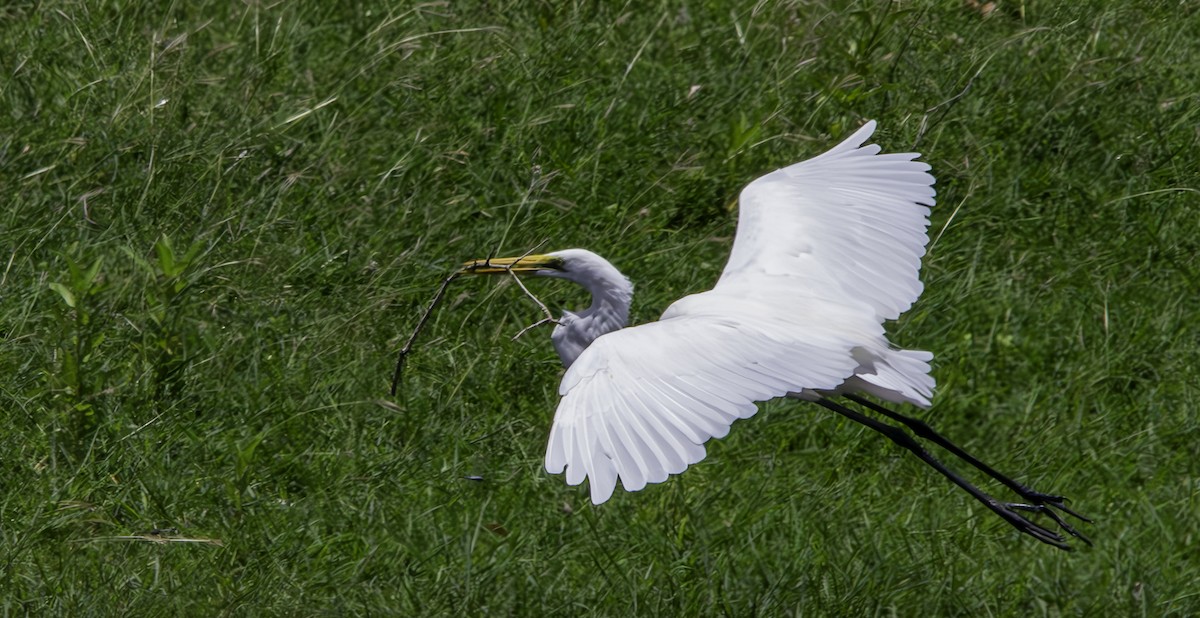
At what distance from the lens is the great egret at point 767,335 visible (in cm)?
323

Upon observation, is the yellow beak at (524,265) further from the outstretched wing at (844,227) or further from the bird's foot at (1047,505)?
the bird's foot at (1047,505)

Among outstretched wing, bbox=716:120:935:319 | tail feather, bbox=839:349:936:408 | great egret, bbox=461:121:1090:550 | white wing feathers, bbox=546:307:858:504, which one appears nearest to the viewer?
white wing feathers, bbox=546:307:858:504

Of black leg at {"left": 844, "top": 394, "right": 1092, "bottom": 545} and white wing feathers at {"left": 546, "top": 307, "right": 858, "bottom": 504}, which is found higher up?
white wing feathers at {"left": 546, "top": 307, "right": 858, "bottom": 504}

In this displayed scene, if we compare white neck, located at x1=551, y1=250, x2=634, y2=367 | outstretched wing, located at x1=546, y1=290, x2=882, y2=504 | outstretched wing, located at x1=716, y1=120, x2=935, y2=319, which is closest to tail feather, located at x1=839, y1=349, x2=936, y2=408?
outstretched wing, located at x1=546, y1=290, x2=882, y2=504

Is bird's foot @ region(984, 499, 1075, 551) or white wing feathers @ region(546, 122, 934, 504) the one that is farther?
bird's foot @ region(984, 499, 1075, 551)

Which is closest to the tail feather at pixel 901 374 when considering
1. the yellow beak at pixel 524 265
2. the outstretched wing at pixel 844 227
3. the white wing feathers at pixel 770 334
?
the white wing feathers at pixel 770 334

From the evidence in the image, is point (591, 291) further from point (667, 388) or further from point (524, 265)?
point (667, 388)

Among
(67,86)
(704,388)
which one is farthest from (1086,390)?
(67,86)

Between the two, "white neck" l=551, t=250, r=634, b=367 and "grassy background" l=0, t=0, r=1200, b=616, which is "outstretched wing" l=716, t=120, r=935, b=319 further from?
"grassy background" l=0, t=0, r=1200, b=616

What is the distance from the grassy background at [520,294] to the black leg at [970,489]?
5.9 inches

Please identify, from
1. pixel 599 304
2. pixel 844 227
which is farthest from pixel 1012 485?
pixel 599 304

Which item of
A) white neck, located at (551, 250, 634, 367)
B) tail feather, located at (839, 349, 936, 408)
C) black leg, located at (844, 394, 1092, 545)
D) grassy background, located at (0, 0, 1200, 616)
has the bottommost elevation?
grassy background, located at (0, 0, 1200, 616)

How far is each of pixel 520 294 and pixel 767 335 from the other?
4.83 feet

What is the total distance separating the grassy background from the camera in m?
4.14
